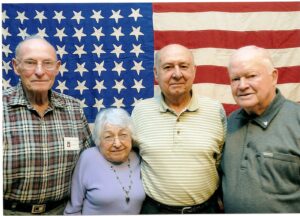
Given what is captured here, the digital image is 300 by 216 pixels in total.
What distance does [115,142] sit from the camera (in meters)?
1.79

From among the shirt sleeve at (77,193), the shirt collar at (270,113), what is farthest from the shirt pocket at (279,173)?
the shirt sleeve at (77,193)

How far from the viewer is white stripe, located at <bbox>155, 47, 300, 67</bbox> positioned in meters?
2.57

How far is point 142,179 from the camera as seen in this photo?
1.82 meters

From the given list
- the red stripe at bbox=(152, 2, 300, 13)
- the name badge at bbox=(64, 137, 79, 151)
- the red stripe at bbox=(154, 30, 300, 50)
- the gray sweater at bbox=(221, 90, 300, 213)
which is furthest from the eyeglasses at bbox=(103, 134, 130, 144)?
the red stripe at bbox=(152, 2, 300, 13)

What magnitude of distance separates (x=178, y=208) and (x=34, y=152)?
754mm

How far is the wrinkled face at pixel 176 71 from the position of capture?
1793 mm

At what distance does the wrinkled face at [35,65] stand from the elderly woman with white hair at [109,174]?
35cm

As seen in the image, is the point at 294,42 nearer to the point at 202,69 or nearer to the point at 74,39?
the point at 202,69

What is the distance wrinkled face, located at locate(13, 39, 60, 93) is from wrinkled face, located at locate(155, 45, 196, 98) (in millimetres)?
570

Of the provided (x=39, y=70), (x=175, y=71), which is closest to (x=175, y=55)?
(x=175, y=71)

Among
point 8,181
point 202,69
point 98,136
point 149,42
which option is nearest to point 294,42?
point 202,69

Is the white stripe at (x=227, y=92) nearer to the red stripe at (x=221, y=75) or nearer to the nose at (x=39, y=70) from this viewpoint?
the red stripe at (x=221, y=75)

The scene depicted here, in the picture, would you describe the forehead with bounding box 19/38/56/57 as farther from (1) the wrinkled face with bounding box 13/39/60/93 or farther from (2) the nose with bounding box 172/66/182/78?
(2) the nose with bounding box 172/66/182/78

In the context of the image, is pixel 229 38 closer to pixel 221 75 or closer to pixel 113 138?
pixel 221 75
